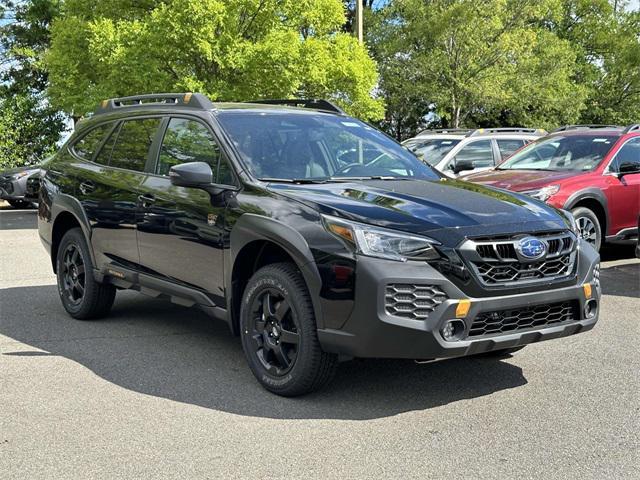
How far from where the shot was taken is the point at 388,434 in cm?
422

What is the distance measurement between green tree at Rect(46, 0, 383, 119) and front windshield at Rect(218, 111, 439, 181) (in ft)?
37.9

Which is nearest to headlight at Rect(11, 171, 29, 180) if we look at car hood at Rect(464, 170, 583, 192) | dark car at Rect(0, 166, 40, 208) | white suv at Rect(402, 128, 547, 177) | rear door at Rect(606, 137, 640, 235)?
dark car at Rect(0, 166, 40, 208)

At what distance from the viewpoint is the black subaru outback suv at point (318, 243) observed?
4.34 meters

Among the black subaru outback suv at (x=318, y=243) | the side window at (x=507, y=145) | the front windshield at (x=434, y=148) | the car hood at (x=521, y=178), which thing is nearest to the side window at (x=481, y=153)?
the side window at (x=507, y=145)

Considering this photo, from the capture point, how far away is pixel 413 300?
14.1 ft

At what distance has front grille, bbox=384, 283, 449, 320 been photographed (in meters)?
4.28

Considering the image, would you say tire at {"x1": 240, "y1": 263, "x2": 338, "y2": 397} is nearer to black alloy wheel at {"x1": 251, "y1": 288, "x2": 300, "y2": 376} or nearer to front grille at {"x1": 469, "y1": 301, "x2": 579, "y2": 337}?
black alloy wheel at {"x1": 251, "y1": 288, "x2": 300, "y2": 376}

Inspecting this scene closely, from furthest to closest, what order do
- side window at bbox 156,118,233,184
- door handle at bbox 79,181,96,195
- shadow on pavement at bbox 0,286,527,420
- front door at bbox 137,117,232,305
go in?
door handle at bbox 79,181,96,195, side window at bbox 156,118,233,184, front door at bbox 137,117,232,305, shadow on pavement at bbox 0,286,527,420

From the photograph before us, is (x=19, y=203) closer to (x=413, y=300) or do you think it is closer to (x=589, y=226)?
(x=589, y=226)

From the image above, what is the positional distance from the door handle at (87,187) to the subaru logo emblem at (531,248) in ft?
12.0

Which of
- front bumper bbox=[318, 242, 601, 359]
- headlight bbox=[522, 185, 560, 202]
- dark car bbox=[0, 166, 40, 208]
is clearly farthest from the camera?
dark car bbox=[0, 166, 40, 208]

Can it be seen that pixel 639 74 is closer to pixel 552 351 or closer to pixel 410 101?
pixel 410 101

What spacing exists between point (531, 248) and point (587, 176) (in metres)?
5.90

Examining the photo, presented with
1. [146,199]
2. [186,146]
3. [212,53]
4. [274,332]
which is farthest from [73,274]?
[212,53]
